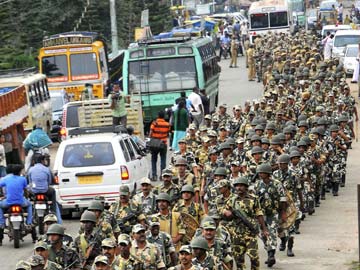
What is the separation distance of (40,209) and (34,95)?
16219 mm

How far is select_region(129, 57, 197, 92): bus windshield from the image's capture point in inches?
1405

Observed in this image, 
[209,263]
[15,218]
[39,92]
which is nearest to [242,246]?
[209,263]

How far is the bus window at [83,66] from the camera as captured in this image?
44.0 meters

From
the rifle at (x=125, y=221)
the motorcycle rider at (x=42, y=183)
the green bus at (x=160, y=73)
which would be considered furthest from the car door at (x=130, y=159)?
the green bus at (x=160, y=73)

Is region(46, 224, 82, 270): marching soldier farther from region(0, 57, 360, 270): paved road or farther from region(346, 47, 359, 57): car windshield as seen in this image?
region(346, 47, 359, 57): car windshield

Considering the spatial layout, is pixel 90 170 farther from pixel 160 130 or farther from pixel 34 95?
pixel 34 95

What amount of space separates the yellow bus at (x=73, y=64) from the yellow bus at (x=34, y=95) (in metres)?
4.59

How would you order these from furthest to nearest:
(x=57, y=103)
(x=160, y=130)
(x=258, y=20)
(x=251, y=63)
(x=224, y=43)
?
(x=224, y=43) < (x=258, y=20) < (x=251, y=63) < (x=57, y=103) < (x=160, y=130)

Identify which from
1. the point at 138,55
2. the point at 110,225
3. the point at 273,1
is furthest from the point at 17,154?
the point at 273,1

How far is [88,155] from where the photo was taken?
890 inches

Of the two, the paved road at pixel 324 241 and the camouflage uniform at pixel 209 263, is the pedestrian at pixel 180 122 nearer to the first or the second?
the paved road at pixel 324 241

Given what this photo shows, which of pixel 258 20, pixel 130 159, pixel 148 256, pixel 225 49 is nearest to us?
pixel 148 256

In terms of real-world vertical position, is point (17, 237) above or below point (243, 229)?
below

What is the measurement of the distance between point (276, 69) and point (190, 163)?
22349mm
